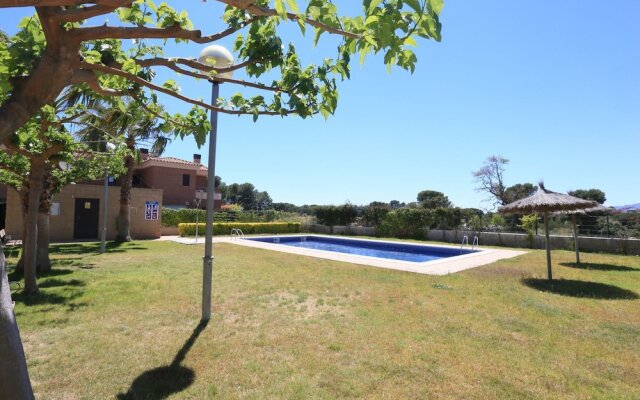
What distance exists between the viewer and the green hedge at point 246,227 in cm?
2450

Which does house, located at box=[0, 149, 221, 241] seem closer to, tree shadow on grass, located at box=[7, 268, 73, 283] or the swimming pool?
the swimming pool

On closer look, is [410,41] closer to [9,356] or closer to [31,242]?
[9,356]

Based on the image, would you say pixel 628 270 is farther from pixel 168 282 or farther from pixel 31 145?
pixel 31 145

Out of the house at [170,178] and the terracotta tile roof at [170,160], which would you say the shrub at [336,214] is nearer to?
the house at [170,178]

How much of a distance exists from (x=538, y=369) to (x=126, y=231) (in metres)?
20.9

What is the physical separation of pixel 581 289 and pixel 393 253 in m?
11.6

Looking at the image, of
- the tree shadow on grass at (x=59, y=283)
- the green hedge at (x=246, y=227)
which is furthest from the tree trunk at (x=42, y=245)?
the green hedge at (x=246, y=227)

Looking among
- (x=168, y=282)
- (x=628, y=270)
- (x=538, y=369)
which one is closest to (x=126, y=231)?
(x=168, y=282)

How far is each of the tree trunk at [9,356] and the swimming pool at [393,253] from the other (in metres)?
10.4

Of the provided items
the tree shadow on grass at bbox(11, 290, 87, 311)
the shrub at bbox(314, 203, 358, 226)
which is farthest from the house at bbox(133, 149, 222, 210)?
the tree shadow on grass at bbox(11, 290, 87, 311)

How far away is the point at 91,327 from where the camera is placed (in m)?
5.63

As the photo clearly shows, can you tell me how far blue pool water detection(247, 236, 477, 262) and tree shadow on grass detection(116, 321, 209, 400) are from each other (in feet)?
48.8

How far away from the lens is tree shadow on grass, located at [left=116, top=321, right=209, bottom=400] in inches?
144

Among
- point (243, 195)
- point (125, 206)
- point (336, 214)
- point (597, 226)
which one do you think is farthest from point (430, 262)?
point (243, 195)
